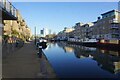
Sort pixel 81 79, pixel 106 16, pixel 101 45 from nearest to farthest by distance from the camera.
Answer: pixel 81 79
pixel 101 45
pixel 106 16

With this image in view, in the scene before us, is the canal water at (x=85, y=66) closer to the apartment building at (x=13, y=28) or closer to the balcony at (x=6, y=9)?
the balcony at (x=6, y=9)

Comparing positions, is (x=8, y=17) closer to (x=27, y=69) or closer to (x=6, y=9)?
(x=6, y=9)

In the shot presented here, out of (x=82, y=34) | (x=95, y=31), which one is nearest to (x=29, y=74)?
(x=95, y=31)

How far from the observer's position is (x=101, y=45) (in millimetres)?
67562

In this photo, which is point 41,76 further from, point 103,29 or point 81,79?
point 103,29

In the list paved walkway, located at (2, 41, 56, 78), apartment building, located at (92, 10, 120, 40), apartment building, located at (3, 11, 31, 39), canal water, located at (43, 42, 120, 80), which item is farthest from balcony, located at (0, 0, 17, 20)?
apartment building, located at (92, 10, 120, 40)

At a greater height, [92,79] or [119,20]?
[119,20]

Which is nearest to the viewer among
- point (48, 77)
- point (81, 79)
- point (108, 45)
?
point (48, 77)

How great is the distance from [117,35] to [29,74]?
95015 mm

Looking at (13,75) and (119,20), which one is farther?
(119,20)

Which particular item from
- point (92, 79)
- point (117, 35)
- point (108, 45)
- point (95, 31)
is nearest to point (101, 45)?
point (108, 45)

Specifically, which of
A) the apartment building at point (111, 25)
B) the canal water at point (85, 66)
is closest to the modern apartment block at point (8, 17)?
the canal water at point (85, 66)

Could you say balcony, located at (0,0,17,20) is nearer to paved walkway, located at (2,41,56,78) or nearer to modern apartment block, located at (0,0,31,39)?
modern apartment block, located at (0,0,31,39)

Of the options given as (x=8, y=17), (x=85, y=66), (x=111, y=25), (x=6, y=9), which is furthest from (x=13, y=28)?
(x=85, y=66)
